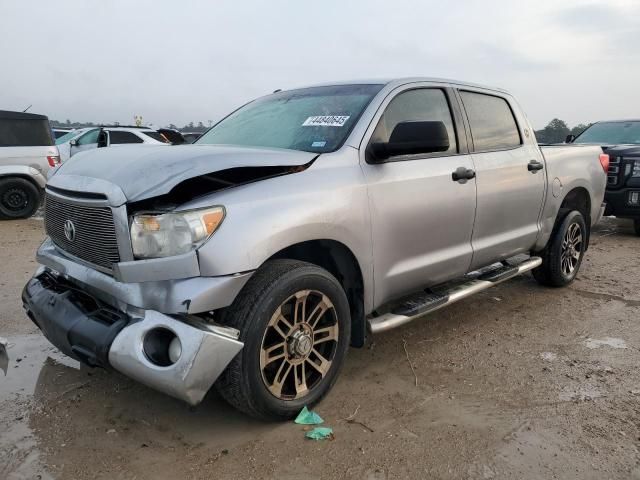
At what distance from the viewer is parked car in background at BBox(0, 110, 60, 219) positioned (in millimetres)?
9562

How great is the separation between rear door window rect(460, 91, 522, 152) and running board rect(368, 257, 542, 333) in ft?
3.22

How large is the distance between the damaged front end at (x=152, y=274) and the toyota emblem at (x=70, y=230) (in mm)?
21

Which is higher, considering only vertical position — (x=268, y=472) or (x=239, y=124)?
(x=239, y=124)

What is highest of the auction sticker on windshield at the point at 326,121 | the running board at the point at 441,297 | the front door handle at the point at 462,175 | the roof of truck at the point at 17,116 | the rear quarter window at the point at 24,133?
the roof of truck at the point at 17,116

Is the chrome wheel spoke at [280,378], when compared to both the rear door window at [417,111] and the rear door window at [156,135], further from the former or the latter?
the rear door window at [156,135]

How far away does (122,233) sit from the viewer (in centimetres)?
254

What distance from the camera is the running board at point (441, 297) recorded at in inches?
128

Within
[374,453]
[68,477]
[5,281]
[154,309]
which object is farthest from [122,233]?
[5,281]

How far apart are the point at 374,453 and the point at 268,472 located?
0.51 m

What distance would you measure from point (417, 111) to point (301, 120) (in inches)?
31.4

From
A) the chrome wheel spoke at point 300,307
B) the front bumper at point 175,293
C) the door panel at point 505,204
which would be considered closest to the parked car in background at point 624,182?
the door panel at point 505,204

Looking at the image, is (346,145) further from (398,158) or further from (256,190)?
(256,190)

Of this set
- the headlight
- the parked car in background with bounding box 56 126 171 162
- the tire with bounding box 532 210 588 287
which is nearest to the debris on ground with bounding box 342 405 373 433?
the headlight

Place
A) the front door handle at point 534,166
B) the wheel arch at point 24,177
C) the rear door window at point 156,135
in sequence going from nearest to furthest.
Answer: the front door handle at point 534,166 < the wheel arch at point 24,177 < the rear door window at point 156,135
